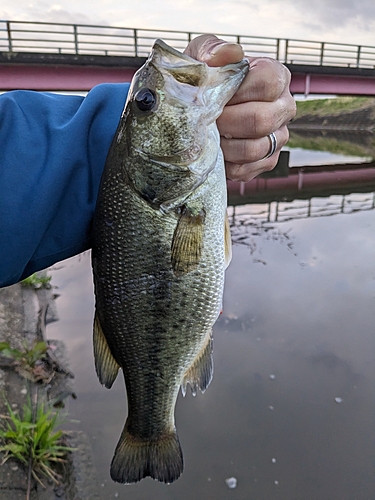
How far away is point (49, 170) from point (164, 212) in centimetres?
53

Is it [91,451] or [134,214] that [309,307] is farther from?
[134,214]

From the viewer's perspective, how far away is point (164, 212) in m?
1.74

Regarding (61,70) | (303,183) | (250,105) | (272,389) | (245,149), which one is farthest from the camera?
(303,183)

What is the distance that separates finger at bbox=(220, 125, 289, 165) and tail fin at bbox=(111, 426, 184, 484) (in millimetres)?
1384

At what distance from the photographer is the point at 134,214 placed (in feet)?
5.65

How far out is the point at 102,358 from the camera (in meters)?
1.92

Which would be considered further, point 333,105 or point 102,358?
point 333,105

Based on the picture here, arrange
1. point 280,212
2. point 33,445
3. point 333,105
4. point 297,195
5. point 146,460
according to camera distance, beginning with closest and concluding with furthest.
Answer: point 146,460, point 33,445, point 280,212, point 297,195, point 333,105

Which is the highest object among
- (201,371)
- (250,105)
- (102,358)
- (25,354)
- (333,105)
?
(250,105)

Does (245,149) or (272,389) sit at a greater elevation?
(245,149)

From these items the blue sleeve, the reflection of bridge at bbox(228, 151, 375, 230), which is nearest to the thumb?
the blue sleeve

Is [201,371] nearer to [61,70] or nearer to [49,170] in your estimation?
[49,170]

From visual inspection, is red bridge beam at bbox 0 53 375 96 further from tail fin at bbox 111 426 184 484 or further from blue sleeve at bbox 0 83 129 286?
tail fin at bbox 111 426 184 484

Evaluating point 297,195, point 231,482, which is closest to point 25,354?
point 231,482
